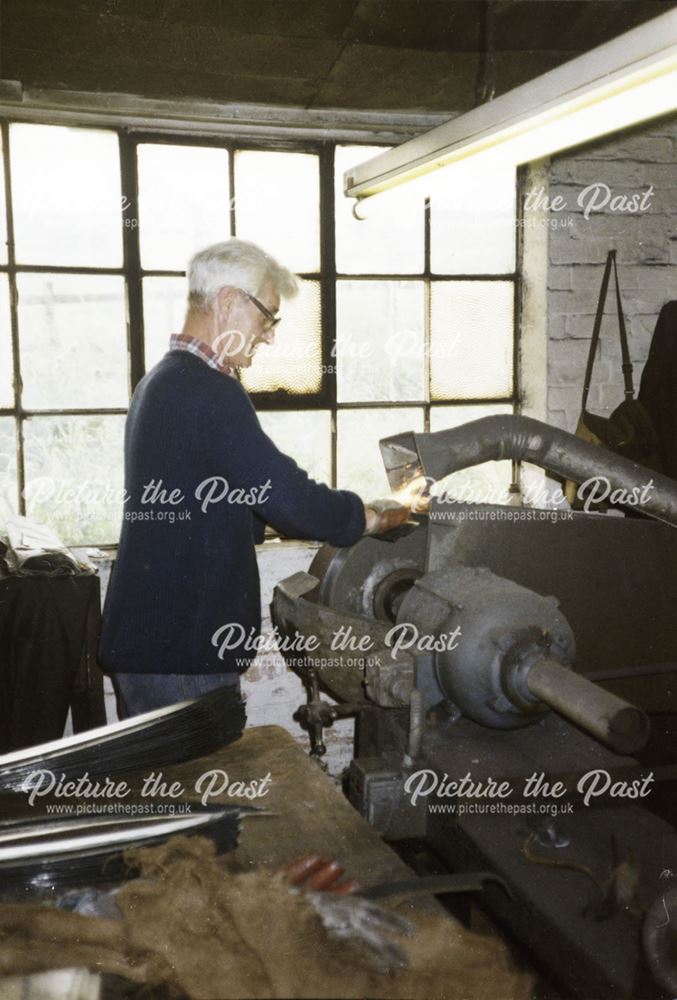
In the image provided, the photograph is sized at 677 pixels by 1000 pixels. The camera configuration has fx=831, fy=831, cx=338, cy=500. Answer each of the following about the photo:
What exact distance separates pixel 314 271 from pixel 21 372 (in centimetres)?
123

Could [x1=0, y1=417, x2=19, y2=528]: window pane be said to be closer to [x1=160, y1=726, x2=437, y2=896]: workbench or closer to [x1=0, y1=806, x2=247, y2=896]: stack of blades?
[x1=160, y1=726, x2=437, y2=896]: workbench

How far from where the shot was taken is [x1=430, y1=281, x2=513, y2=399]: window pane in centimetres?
359

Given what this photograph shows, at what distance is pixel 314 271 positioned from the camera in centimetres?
344

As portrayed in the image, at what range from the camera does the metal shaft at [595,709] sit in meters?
1.38

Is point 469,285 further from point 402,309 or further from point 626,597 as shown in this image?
point 626,597

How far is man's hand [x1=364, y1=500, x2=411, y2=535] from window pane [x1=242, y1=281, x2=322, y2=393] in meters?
1.31

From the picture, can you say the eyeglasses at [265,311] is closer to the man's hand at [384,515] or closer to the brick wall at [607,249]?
the man's hand at [384,515]

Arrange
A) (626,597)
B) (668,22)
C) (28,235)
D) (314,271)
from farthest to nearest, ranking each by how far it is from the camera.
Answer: (314,271), (28,235), (626,597), (668,22)

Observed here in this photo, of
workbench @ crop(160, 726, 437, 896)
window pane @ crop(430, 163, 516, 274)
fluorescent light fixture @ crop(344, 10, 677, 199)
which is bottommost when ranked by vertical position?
workbench @ crop(160, 726, 437, 896)

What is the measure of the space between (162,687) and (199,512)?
18.7 inches

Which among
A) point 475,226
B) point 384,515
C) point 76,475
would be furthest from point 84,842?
point 475,226

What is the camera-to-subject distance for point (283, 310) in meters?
3.41

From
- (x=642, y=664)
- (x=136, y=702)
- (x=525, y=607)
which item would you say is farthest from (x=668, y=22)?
(x=136, y=702)

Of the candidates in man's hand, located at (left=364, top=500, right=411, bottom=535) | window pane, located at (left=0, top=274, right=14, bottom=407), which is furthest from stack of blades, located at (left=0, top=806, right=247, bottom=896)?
window pane, located at (left=0, top=274, right=14, bottom=407)
